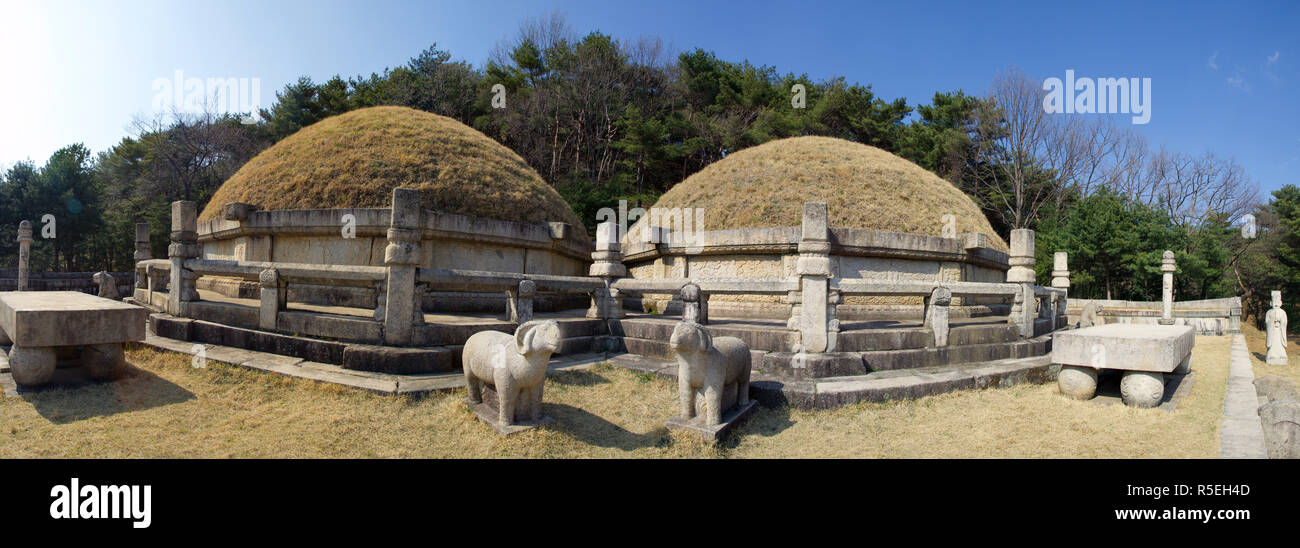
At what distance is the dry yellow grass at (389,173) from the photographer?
10055 millimetres

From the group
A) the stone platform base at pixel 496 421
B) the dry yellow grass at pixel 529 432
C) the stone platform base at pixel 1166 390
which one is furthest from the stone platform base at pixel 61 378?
the stone platform base at pixel 1166 390

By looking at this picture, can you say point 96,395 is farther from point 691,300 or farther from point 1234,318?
point 1234,318

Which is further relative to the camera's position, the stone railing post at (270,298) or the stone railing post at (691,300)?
the stone railing post at (270,298)

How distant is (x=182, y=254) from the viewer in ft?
24.5

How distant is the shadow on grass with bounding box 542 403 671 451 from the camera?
14.3 feet

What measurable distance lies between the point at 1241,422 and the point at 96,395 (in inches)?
427

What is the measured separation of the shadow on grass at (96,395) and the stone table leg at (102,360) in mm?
76

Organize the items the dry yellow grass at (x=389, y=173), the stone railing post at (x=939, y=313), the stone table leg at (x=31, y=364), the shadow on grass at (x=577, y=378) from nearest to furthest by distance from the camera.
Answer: the stone table leg at (x=31, y=364) → the shadow on grass at (x=577, y=378) → the stone railing post at (x=939, y=313) → the dry yellow grass at (x=389, y=173)

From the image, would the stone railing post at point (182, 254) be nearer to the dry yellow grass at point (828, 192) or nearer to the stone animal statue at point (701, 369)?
the stone animal statue at point (701, 369)

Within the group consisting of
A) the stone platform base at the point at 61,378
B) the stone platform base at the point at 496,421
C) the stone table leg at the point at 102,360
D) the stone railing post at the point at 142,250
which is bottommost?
the stone platform base at the point at 496,421

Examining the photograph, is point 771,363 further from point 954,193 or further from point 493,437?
point 954,193

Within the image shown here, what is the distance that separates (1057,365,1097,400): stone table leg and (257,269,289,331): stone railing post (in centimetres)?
945

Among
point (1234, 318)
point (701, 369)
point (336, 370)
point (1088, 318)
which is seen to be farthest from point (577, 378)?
point (1234, 318)

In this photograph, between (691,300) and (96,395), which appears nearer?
(96,395)
